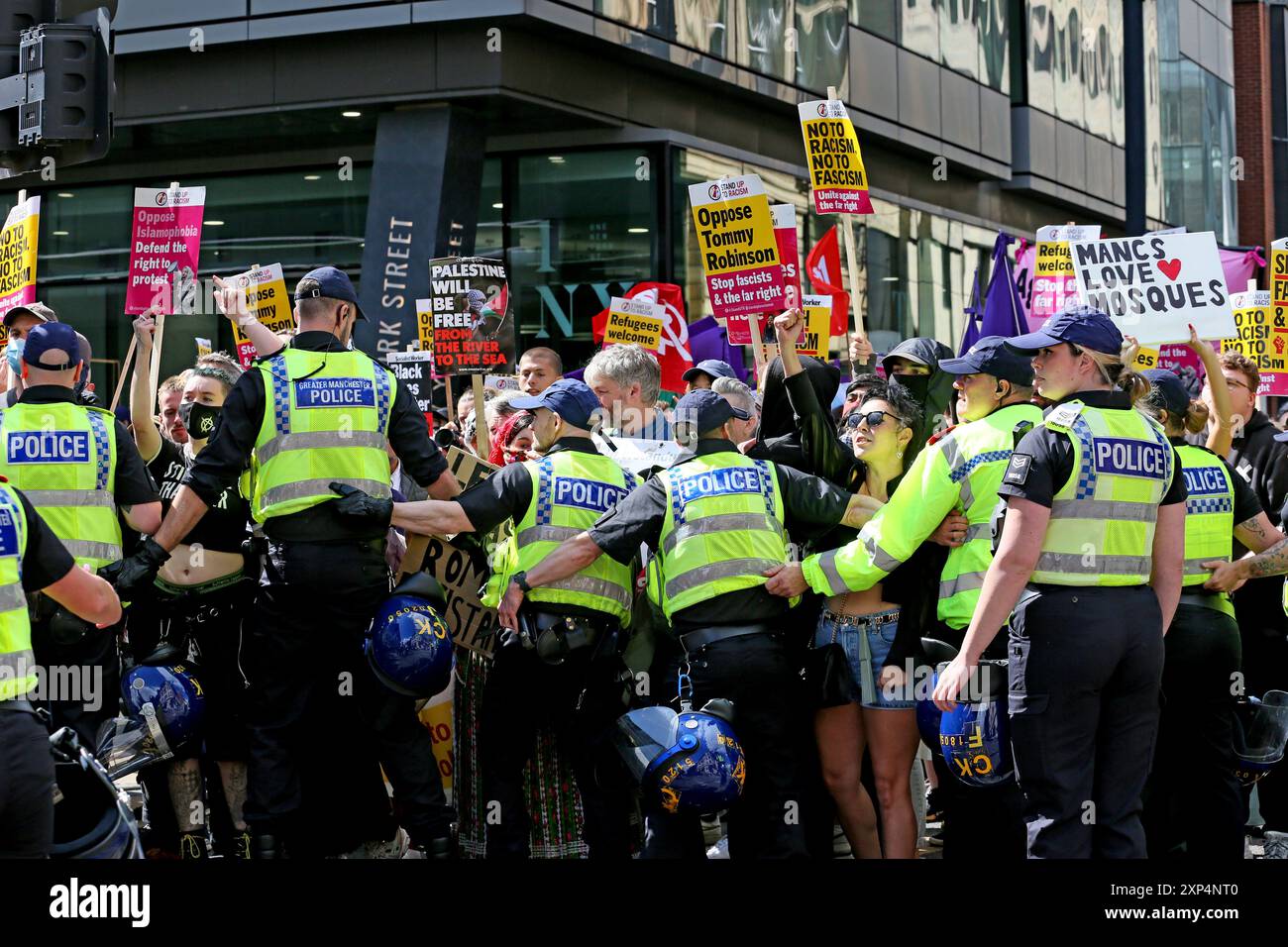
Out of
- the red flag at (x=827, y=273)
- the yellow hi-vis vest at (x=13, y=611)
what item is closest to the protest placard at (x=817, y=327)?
the red flag at (x=827, y=273)

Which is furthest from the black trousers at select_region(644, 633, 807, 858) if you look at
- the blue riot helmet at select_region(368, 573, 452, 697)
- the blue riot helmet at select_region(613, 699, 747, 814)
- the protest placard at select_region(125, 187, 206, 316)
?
the protest placard at select_region(125, 187, 206, 316)

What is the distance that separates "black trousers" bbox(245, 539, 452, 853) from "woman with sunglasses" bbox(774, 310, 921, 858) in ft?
5.33

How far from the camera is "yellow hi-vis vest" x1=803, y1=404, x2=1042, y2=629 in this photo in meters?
6.60

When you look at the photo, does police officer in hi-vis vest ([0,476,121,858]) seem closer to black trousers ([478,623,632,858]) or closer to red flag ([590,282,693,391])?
black trousers ([478,623,632,858])

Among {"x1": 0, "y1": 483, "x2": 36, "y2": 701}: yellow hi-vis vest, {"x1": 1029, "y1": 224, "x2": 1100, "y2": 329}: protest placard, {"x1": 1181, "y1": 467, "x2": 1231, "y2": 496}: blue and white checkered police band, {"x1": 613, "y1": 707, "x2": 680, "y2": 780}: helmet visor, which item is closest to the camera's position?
{"x1": 0, "y1": 483, "x2": 36, "y2": 701}: yellow hi-vis vest

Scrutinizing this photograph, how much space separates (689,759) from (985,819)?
140 centimetres

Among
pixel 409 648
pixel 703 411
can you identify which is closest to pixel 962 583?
pixel 703 411

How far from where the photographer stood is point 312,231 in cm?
1989

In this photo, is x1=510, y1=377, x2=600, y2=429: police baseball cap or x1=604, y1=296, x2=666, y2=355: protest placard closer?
x1=510, y1=377, x2=600, y2=429: police baseball cap

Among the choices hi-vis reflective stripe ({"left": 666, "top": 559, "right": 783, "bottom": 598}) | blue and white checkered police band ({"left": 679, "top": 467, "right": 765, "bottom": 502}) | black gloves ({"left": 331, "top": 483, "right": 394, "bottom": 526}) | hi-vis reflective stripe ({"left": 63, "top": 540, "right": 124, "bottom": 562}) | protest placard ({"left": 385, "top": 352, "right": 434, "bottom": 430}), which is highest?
protest placard ({"left": 385, "top": 352, "right": 434, "bottom": 430})

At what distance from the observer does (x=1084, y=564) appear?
5.89 metres

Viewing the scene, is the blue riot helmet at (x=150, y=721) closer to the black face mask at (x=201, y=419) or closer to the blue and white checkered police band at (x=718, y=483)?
the black face mask at (x=201, y=419)

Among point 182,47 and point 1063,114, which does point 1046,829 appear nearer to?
point 182,47

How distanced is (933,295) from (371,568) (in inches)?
749
